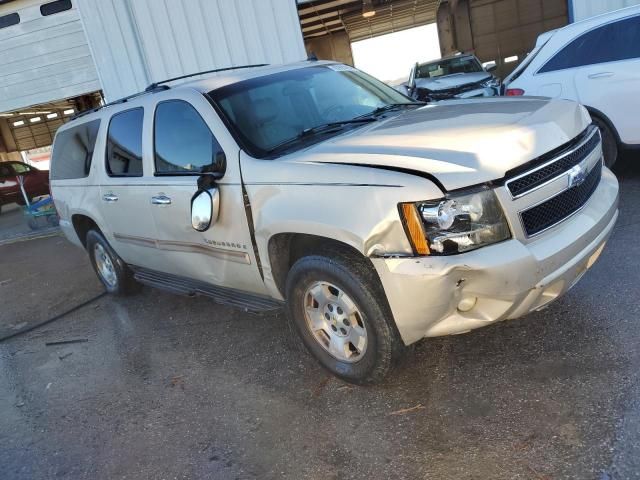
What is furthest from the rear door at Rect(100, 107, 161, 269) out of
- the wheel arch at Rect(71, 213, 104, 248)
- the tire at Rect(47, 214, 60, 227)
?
the tire at Rect(47, 214, 60, 227)

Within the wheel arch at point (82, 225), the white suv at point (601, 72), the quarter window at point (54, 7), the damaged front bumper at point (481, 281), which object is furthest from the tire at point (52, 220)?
the damaged front bumper at point (481, 281)

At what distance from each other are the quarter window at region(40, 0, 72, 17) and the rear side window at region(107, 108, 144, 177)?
6.40 metres

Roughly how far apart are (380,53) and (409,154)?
2703 cm

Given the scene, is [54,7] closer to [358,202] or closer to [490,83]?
[490,83]

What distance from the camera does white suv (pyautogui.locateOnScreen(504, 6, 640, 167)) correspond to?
5406 millimetres

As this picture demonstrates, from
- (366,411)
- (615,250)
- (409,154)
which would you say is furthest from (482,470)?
(615,250)

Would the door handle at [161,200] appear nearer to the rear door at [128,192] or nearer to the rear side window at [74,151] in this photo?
the rear door at [128,192]

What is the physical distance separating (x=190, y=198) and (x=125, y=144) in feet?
3.84

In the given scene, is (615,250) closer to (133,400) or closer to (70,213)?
(133,400)

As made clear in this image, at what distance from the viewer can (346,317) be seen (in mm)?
3062

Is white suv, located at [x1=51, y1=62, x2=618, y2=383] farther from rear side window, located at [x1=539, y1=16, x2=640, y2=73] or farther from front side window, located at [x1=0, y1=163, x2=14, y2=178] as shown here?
front side window, located at [x1=0, y1=163, x2=14, y2=178]

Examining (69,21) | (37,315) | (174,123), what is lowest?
(37,315)

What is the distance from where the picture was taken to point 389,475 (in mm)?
2479

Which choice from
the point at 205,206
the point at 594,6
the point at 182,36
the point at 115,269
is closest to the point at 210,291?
the point at 205,206
